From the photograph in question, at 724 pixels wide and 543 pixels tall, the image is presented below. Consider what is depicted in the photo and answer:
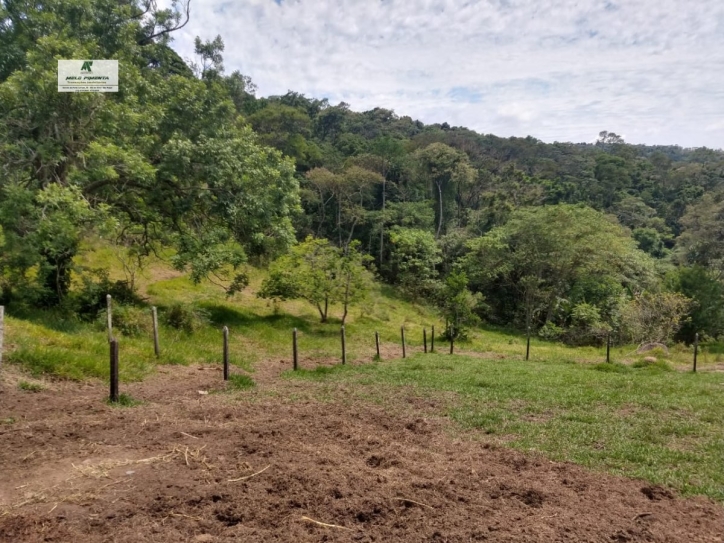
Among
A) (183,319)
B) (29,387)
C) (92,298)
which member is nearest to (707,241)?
(183,319)

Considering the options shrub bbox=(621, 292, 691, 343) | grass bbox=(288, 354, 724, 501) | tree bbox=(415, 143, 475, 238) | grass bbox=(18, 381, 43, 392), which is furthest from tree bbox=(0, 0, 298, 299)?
tree bbox=(415, 143, 475, 238)

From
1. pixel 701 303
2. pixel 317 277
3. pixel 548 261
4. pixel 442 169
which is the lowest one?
pixel 701 303

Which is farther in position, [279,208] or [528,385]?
[279,208]

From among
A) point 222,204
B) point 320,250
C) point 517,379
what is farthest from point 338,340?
point 517,379

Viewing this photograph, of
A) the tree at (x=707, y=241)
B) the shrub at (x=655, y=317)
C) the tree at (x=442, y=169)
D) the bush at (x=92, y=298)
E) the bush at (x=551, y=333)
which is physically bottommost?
the bush at (x=551, y=333)

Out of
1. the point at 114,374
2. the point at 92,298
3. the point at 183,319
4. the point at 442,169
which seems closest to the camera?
the point at 114,374

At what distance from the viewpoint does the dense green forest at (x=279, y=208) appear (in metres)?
13.5

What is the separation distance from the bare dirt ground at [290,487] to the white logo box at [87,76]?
9850 millimetres

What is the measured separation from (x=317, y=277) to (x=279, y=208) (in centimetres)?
818

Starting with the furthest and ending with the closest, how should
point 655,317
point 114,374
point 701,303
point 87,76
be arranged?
point 701,303 → point 655,317 → point 87,76 → point 114,374

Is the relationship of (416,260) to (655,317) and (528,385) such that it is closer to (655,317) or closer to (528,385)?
(655,317)

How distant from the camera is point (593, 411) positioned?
31.8 feet

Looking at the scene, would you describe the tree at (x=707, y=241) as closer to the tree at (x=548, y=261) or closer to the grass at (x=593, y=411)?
the tree at (x=548, y=261)


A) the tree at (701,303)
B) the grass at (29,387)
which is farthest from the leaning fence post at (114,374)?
the tree at (701,303)
